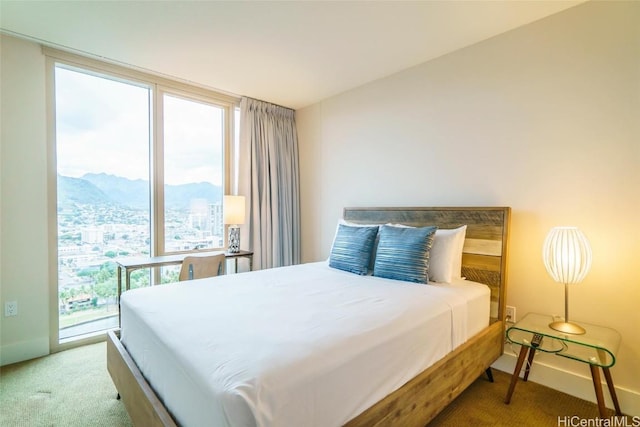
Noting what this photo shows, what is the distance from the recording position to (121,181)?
306 cm

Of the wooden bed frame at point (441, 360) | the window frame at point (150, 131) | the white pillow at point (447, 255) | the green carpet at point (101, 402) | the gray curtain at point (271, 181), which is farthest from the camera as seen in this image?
the gray curtain at point (271, 181)

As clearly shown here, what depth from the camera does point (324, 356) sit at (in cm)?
111

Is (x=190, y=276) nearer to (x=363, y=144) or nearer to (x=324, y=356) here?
(x=324, y=356)

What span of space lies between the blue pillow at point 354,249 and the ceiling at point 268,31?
61.9 inches

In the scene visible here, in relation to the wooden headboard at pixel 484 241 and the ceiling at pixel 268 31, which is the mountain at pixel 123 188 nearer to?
the ceiling at pixel 268 31

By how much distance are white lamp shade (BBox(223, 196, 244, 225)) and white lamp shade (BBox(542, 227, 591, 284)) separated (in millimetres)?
2826

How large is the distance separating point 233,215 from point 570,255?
295 centimetres

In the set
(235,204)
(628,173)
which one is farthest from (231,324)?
(628,173)

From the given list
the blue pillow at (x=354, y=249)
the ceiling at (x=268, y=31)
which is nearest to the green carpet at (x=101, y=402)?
the blue pillow at (x=354, y=249)

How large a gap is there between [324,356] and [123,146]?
3088 millimetres

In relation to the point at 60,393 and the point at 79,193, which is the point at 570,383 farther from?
the point at 79,193

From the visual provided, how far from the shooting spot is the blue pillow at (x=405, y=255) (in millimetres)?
2137

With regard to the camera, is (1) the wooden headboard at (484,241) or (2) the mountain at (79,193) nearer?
(1) the wooden headboard at (484,241)

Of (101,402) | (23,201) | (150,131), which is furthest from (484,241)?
(23,201)
